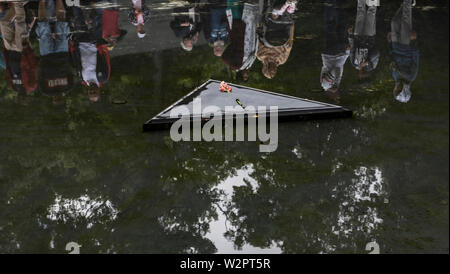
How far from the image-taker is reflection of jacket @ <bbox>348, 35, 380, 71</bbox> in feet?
33.1

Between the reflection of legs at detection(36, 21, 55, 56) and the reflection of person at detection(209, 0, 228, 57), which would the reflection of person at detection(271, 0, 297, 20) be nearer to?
the reflection of person at detection(209, 0, 228, 57)

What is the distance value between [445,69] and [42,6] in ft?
30.9

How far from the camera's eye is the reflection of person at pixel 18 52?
9.85 metres

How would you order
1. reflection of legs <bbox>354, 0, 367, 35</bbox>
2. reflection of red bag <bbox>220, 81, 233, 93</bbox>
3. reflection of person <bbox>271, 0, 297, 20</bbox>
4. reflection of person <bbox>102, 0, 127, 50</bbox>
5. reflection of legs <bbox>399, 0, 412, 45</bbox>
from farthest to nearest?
reflection of person <bbox>271, 0, 297, 20</bbox>, reflection of person <bbox>102, 0, 127, 50</bbox>, reflection of legs <bbox>354, 0, 367, 35</bbox>, reflection of legs <bbox>399, 0, 412, 45</bbox>, reflection of red bag <bbox>220, 81, 233, 93</bbox>

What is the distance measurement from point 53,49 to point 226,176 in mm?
6034

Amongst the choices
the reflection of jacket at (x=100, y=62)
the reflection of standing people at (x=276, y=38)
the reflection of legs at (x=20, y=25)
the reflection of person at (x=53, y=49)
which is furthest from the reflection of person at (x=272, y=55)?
the reflection of legs at (x=20, y=25)

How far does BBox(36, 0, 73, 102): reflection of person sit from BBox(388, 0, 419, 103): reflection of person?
6896mm

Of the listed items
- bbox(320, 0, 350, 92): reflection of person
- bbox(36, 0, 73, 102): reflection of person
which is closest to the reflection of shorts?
bbox(36, 0, 73, 102): reflection of person

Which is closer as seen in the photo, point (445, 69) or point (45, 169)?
point (45, 169)

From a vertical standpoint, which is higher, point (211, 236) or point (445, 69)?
point (445, 69)

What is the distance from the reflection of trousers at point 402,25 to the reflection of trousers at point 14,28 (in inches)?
346

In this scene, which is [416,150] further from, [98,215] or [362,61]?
[98,215]

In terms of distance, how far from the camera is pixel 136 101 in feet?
30.1
